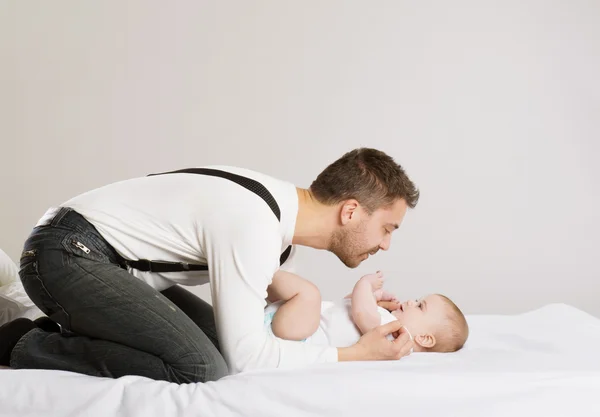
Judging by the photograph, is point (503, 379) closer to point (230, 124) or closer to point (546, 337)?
point (546, 337)

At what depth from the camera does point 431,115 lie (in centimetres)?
478

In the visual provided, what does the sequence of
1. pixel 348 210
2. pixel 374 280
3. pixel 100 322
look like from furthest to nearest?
pixel 374 280, pixel 348 210, pixel 100 322

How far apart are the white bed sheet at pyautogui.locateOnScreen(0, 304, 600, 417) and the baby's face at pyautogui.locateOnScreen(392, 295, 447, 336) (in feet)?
1.39

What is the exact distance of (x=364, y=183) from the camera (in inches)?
98.1

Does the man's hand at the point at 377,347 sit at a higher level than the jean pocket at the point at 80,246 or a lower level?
lower

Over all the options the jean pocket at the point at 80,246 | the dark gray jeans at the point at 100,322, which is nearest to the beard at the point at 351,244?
the dark gray jeans at the point at 100,322

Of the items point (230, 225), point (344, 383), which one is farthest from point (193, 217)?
point (344, 383)

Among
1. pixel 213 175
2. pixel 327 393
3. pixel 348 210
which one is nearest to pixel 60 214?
pixel 213 175

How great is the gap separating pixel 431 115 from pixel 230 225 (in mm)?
2830

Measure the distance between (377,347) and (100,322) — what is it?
866 mm

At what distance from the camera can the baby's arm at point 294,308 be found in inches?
98.5

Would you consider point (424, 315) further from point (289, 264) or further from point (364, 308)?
point (289, 264)

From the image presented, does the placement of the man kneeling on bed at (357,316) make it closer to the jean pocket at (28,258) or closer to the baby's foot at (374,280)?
the baby's foot at (374,280)

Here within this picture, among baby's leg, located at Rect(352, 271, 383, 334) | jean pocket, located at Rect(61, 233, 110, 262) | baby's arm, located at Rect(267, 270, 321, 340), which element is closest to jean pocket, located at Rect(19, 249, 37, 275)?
jean pocket, located at Rect(61, 233, 110, 262)
